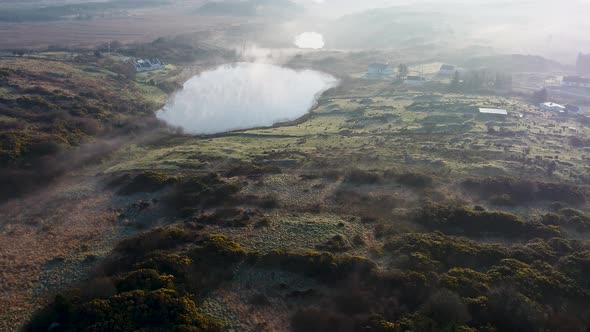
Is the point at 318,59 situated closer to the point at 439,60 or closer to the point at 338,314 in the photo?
the point at 439,60

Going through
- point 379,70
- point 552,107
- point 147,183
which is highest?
Answer: point 379,70

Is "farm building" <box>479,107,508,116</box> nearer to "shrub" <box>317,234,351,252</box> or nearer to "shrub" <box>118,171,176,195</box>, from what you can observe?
"shrub" <box>317,234,351,252</box>

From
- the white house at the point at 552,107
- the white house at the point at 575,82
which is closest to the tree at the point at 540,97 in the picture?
the white house at the point at 552,107

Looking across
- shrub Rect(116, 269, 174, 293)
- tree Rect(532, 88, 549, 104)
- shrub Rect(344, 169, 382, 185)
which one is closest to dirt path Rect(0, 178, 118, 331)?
shrub Rect(116, 269, 174, 293)

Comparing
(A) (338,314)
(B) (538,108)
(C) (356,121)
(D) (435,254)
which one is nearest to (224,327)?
(A) (338,314)

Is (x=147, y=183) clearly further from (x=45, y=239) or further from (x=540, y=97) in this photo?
(x=540, y=97)

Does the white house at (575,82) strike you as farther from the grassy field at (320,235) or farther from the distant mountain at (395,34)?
the distant mountain at (395,34)

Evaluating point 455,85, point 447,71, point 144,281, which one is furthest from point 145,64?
point 144,281

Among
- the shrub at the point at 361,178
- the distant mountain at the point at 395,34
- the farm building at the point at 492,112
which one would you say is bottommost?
the shrub at the point at 361,178
